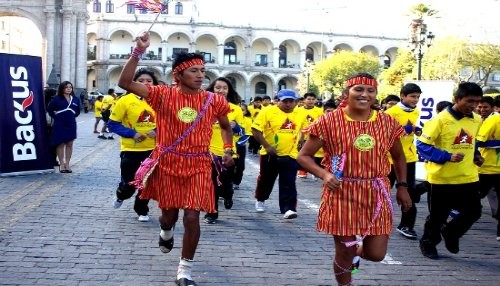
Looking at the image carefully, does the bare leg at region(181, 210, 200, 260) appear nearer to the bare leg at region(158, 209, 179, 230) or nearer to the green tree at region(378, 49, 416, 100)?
the bare leg at region(158, 209, 179, 230)

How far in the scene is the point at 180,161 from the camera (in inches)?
206

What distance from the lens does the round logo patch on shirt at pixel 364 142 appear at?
4.43 m

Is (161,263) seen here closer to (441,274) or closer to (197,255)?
(197,255)

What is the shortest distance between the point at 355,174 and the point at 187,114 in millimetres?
1598

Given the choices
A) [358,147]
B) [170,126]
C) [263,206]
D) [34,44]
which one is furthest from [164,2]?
[34,44]

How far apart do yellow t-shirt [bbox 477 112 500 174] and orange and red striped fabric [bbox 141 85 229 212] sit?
4.08m

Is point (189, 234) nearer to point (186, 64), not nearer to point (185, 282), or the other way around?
point (185, 282)

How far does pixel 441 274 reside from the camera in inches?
230

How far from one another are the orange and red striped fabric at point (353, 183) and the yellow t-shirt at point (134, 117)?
12.7 ft

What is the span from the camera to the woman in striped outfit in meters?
4.44

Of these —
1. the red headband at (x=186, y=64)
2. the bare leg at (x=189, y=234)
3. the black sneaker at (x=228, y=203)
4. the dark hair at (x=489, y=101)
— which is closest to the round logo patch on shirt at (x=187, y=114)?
the red headband at (x=186, y=64)

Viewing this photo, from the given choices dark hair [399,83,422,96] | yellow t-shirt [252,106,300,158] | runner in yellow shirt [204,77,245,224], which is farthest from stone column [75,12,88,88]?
dark hair [399,83,422,96]

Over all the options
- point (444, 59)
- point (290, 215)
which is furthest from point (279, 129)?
point (444, 59)

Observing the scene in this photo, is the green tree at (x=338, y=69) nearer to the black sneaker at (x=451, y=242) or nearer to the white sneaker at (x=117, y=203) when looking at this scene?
the white sneaker at (x=117, y=203)
